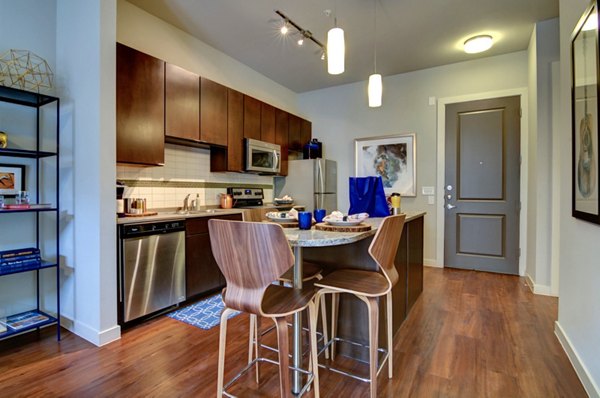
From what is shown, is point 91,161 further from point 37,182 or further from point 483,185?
point 483,185

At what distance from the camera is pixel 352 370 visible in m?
1.83

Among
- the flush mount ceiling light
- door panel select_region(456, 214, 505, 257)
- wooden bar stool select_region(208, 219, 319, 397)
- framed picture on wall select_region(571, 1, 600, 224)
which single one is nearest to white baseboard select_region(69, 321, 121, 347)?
wooden bar stool select_region(208, 219, 319, 397)

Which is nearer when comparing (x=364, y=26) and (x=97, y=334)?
(x=97, y=334)

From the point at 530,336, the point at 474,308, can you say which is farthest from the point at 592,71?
the point at 474,308

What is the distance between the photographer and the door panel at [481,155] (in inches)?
156

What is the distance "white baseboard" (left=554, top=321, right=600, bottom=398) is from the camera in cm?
154

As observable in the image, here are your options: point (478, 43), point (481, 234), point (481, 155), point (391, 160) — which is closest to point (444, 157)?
point (481, 155)

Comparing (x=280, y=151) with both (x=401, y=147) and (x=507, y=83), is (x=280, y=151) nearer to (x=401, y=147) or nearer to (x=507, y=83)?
(x=401, y=147)

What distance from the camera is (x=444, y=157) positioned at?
167 inches

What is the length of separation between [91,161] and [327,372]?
2165 mm

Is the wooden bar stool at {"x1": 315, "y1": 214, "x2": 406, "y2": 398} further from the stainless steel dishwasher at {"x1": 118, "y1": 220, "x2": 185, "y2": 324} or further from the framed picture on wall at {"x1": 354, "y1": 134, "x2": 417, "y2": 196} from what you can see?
the framed picture on wall at {"x1": 354, "y1": 134, "x2": 417, "y2": 196}

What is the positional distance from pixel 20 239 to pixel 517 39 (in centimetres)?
530

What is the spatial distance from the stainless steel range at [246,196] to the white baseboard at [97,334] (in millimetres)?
2058

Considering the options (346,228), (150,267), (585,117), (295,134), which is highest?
(295,134)
